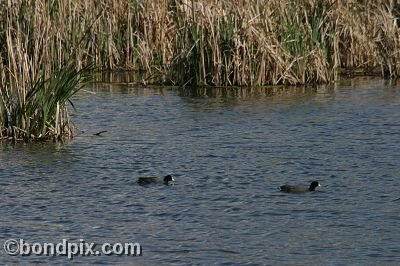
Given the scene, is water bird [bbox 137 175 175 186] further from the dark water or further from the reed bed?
the reed bed

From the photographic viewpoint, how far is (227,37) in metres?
15.4

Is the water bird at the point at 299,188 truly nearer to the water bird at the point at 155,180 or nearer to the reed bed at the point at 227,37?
the water bird at the point at 155,180

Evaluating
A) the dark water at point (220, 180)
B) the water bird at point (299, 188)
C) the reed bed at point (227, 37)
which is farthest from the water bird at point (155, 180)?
the reed bed at point (227, 37)

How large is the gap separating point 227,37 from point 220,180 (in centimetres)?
552

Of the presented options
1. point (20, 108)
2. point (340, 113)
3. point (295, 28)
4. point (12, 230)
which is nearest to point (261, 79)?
point (295, 28)

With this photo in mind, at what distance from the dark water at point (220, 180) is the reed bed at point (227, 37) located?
685 mm

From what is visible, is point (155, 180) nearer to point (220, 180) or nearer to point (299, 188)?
point (220, 180)

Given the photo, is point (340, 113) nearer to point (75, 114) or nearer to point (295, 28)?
point (295, 28)

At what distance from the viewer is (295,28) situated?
15656 mm

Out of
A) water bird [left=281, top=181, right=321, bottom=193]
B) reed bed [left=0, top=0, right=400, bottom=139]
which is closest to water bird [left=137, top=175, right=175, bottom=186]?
water bird [left=281, top=181, right=321, bottom=193]

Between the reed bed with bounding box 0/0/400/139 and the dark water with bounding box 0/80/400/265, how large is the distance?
0.68m

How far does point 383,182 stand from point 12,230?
3.58 m

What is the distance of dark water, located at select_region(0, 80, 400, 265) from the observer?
805cm

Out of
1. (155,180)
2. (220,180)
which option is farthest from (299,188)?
(155,180)
